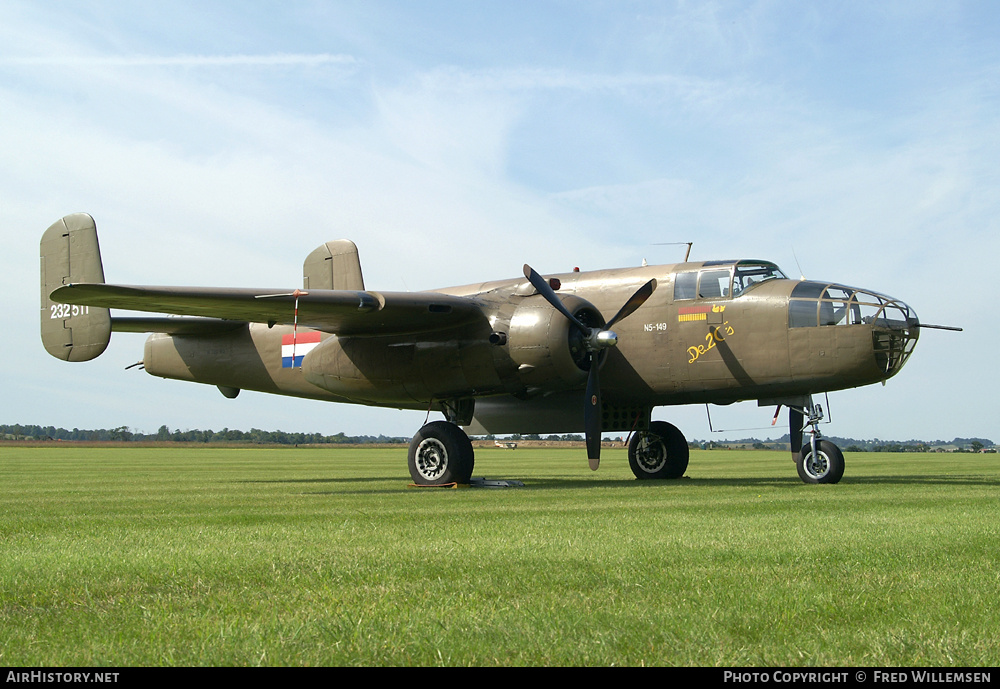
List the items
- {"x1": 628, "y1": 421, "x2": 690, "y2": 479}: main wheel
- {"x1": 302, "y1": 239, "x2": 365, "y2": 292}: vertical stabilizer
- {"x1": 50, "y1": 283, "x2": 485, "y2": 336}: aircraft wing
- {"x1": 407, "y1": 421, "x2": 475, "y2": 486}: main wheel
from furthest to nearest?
1. {"x1": 302, "y1": 239, "x2": 365, "y2": 292}: vertical stabilizer
2. {"x1": 628, "y1": 421, "x2": 690, "y2": 479}: main wheel
3. {"x1": 407, "y1": 421, "x2": 475, "y2": 486}: main wheel
4. {"x1": 50, "y1": 283, "x2": 485, "y2": 336}: aircraft wing

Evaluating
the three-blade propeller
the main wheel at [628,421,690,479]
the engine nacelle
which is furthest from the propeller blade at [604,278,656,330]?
the main wheel at [628,421,690,479]

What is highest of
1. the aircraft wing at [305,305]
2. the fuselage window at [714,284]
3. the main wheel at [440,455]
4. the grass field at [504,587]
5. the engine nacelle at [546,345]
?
the fuselage window at [714,284]

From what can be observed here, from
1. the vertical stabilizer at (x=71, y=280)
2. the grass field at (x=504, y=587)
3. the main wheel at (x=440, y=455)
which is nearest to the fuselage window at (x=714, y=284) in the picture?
the main wheel at (x=440, y=455)

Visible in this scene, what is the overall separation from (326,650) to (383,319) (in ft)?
46.1

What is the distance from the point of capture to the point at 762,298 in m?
17.8

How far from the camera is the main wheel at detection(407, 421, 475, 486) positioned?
18391mm

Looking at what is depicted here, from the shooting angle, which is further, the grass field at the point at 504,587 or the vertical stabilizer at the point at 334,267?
the vertical stabilizer at the point at 334,267

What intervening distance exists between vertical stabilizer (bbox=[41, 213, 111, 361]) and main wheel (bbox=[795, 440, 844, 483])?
14687 millimetres

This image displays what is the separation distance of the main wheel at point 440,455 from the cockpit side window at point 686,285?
5.37m

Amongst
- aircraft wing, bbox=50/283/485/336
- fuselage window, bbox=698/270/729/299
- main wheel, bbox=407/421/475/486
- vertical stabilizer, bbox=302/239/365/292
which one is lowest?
main wheel, bbox=407/421/475/486

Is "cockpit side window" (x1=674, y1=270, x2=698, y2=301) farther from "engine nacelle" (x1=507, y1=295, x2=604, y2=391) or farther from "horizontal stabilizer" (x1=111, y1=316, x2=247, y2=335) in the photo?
"horizontal stabilizer" (x1=111, y1=316, x2=247, y2=335)

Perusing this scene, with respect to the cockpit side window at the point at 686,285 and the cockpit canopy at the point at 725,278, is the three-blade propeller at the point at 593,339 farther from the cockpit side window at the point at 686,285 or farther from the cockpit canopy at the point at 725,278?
the cockpit canopy at the point at 725,278

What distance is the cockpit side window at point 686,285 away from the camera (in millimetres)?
18500
